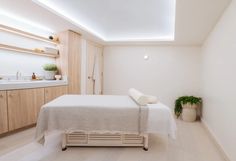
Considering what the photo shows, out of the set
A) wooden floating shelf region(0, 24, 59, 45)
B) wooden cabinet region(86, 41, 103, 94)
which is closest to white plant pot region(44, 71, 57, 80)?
wooden floating shelf region(0, 24, 59, 45)

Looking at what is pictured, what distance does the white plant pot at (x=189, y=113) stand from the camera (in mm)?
3906

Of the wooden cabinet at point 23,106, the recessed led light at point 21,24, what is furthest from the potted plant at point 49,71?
the recessed led light at point 21,24

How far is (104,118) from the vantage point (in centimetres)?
213

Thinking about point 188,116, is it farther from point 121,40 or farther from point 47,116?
point 47,116

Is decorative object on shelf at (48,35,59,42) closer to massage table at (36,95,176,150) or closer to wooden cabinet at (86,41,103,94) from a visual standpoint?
wooden cabinet at (86,41,103,94)

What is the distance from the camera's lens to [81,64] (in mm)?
4281

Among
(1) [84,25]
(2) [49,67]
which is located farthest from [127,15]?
(2) [49,67]

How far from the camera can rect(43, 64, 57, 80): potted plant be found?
11.7 feet

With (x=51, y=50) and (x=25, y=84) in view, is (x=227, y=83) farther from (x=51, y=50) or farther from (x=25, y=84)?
(x=51, y=50)

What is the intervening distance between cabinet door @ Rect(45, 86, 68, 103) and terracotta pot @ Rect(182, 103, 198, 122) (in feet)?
9.84

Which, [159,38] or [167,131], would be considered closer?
[167,131]

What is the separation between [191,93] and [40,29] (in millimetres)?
4349

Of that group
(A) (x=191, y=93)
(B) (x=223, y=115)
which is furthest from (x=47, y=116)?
(A) (x=191, y=93)

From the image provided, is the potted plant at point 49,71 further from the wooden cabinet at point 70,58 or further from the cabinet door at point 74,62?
the cabinet door at point 74,62
